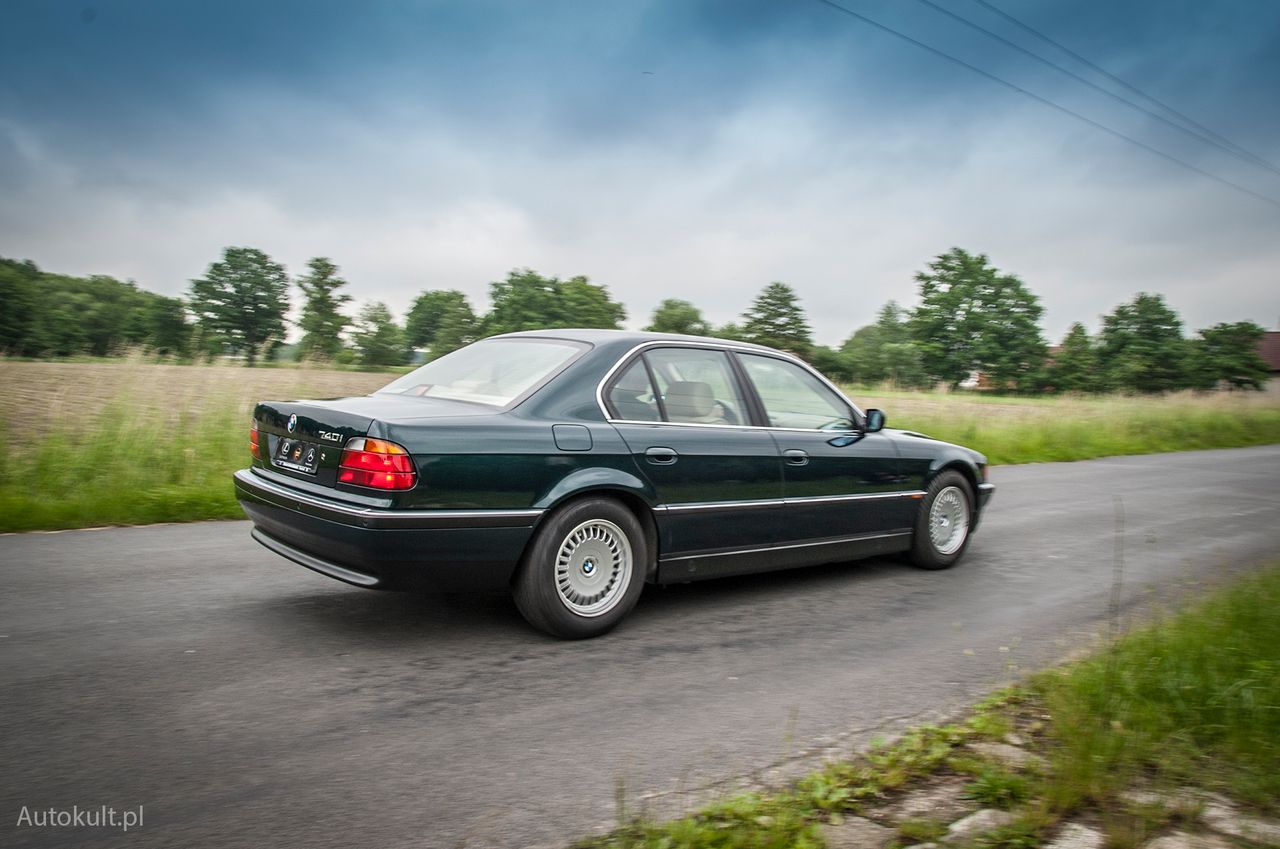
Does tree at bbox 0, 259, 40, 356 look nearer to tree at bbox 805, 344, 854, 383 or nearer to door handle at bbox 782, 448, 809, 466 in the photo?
door handle at bbox 782, 448, 809, 466

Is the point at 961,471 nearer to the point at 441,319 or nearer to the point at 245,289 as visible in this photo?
the point at 441,319

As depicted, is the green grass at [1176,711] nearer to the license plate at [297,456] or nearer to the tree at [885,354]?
the license plate at [297,456]

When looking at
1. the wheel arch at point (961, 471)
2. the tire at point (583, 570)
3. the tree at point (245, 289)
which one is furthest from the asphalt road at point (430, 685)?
the tree at point (245, 289)

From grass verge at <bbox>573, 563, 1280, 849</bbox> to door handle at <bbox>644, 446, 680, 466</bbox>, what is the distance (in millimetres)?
1901

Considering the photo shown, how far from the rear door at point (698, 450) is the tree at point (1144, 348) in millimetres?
82052

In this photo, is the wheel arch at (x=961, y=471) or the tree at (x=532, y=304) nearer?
the wheel arch at (x=961, y=471)

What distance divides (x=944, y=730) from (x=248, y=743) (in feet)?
8.29

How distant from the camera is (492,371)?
4.86 m

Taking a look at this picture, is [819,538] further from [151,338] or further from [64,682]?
[151,338]

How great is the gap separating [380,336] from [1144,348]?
7502 cm

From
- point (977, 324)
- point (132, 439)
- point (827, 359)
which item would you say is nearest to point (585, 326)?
point (827, 359)

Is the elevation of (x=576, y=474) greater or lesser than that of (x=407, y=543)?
greater

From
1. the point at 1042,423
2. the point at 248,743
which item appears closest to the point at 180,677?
the point at 248,743

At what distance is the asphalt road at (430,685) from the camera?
2.66m
